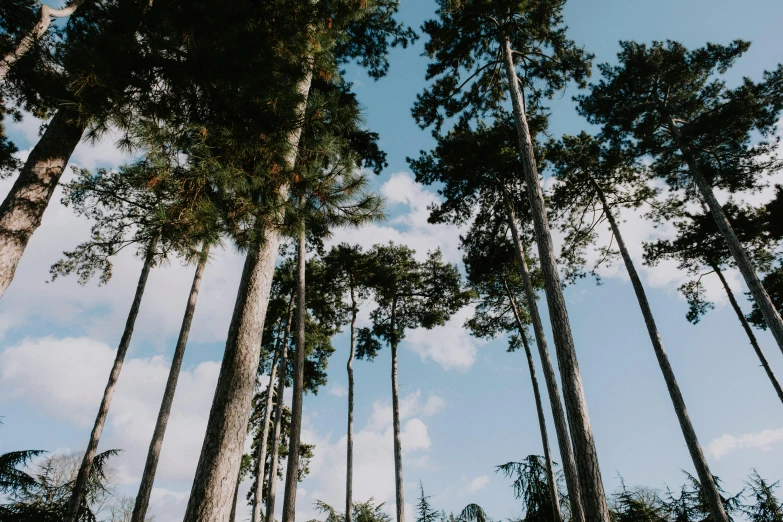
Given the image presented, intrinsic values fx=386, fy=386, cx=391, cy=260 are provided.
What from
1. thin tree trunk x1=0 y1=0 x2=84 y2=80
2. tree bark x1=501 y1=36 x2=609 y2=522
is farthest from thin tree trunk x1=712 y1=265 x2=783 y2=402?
thin tree trunk x1=0 y1=0 x2=84 y2=80

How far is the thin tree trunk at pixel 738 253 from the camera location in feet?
27.3

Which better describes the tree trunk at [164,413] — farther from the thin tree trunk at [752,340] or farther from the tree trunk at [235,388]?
the thin tree trunk at [752,340]

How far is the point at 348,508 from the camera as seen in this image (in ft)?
38.2

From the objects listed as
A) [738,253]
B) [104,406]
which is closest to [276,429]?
[104,406]

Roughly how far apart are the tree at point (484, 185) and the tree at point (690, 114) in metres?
3.18

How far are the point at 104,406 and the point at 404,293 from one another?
33.1ft

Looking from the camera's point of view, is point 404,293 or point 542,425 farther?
point 404,293

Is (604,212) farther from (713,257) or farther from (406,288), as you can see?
(406,288)

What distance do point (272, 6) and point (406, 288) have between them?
1206 cm

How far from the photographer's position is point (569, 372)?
5.39 m

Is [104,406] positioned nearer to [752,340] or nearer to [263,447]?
[263,447]

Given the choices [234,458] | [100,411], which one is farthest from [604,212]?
[100,411]

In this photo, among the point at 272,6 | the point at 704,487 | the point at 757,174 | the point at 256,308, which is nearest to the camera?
the point at 256,308

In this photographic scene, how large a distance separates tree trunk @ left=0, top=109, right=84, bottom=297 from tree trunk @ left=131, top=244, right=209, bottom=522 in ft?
10.7
